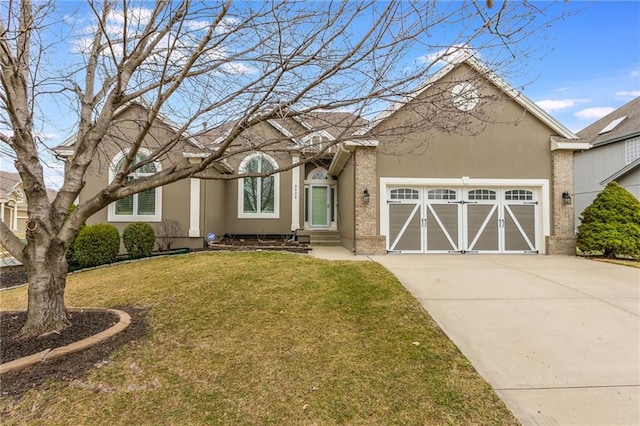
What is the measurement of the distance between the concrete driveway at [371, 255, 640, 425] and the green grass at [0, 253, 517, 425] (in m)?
0.34

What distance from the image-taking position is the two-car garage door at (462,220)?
11.1m

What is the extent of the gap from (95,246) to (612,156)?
24541 mm

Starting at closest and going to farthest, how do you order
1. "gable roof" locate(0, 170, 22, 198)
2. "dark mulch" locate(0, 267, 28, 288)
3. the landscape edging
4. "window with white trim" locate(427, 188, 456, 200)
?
the landscape edging
"gable roof" locate(0, 170, 22, 198)
"dark mulch" locate(0, 267, 28, 288)
"window with white trim" locate(427, 188, 456, 200)

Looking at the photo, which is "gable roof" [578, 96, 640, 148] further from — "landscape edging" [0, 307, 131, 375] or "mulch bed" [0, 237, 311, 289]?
"landscape edging" [0, 307, 131, 375]

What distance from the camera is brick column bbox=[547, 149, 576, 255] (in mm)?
11109

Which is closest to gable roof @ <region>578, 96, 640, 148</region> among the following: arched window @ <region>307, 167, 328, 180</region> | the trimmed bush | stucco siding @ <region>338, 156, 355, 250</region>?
stucco siding @ <region>338, 156, 355, 250</region>

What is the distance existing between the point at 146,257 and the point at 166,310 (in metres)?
6.05

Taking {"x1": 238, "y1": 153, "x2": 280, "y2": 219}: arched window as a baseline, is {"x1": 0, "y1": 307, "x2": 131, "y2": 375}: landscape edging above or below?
below

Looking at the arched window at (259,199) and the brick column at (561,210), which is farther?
the arched window at (259,199)

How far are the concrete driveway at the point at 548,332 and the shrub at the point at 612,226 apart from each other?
7.01 feet

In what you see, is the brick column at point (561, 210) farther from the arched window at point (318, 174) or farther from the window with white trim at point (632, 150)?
the window with white trim at point (632, 150)

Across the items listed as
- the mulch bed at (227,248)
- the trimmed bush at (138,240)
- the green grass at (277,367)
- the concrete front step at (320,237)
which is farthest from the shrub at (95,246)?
the concrete front step at (320,237)

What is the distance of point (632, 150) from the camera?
1695cm

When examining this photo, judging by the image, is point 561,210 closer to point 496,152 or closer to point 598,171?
point 496,152
